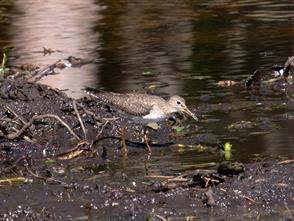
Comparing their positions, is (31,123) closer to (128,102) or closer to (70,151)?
(70,151)

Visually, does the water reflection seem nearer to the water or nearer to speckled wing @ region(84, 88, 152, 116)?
the water

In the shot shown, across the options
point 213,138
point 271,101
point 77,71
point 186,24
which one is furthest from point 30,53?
point 213,138

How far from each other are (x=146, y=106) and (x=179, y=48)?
4690 mm

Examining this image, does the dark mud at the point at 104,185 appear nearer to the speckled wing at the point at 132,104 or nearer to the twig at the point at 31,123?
the twig at the point at 31,123

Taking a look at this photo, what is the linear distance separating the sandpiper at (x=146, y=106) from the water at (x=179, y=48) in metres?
0.31

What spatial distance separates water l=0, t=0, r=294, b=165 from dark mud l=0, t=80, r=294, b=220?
2.16 ft

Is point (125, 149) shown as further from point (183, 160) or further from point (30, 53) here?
point (30, 53)

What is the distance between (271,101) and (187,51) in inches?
138

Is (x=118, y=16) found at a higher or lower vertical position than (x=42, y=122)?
lower

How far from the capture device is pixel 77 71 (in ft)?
43.5

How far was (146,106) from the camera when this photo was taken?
9.93 m

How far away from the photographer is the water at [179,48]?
33.3 ft

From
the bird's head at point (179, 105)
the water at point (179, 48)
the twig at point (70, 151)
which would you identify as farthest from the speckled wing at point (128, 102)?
the twig at point (70, 151)

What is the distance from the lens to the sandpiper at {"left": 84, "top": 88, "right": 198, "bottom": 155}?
9.86m
